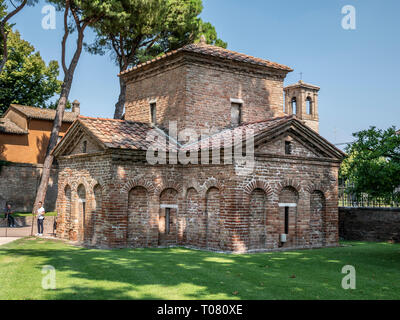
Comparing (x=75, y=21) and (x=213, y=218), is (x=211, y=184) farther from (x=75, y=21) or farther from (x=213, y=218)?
(x=75, y=21)

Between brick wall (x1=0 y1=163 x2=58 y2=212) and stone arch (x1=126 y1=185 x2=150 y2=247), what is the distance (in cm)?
1870

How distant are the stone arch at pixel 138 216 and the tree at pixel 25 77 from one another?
2469 centimetres

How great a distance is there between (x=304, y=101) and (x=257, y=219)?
31.5 meters

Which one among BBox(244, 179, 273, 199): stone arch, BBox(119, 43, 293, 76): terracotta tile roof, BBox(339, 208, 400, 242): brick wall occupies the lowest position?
BBox(339, 208, 400, 242): brick wall

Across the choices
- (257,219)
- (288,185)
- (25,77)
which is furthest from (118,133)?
(25,77)

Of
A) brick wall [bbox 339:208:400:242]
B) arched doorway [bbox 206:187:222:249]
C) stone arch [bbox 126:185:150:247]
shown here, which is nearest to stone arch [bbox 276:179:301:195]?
arched doorway [bbox 206:187:222:249]

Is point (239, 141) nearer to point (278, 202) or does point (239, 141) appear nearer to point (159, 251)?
point (278, 202)

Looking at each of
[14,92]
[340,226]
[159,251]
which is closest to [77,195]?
[159,251]

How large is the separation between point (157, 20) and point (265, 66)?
9245 millimetres

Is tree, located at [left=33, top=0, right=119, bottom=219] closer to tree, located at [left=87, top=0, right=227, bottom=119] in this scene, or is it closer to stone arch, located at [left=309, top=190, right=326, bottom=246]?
tree, located at [left=87, top=0, right=227, bottom=119]

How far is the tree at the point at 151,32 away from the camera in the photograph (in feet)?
77.9

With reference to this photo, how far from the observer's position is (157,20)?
24.2m

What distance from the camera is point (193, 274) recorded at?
9.49 metres

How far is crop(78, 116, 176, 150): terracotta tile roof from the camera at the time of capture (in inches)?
560
